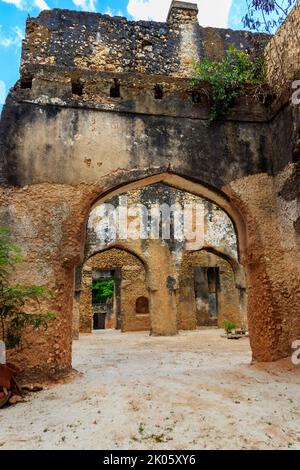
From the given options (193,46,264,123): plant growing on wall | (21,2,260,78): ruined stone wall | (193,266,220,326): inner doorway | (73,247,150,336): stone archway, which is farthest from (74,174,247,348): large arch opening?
(193,46,264,123): plant growing on wall

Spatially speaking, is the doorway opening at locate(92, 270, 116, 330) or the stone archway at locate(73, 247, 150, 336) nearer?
the stone archway at locate(73, 247, 150, 336)

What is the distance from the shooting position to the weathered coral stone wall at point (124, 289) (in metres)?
15.4

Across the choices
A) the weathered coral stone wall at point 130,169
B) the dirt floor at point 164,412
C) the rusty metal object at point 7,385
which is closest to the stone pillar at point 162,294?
the weathered coral stone wall at point 130,169

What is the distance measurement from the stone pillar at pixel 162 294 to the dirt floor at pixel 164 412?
7.46 meters

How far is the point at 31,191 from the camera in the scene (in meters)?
4.89

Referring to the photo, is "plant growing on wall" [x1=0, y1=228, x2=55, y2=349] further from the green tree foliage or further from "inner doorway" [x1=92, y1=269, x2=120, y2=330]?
the green tree foliage

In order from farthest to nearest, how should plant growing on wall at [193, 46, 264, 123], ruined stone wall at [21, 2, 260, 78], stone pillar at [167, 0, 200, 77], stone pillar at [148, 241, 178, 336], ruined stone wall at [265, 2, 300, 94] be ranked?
stone pillar at [148, 241, 178, 336] → stone pillar at [167, 0, 200, 77] → ruined stone wall at [21, 2, 260, 78] → plant growing on wall at [193, 46, 264, 123] → ruined stone wall at [265, 2, 300, 94]

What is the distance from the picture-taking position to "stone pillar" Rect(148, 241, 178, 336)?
12.6 meters

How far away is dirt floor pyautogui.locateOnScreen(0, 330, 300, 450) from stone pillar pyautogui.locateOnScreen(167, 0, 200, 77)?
9.56 meters

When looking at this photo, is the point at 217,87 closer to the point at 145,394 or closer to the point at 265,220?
the point at 265,220

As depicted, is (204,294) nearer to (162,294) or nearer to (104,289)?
(104,289)

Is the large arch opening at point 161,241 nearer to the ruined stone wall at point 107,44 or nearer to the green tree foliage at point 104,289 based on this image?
the ruined stone wall at point 107,44

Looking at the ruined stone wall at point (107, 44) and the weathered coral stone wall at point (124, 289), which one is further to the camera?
the weathered coral stone wall at point (124, 289)

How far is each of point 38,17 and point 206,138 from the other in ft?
26.9
